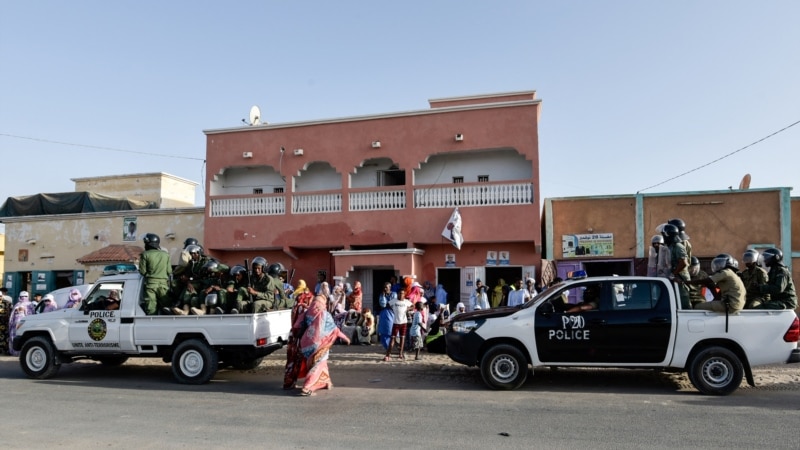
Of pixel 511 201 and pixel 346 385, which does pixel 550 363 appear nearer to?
pixel 346 385

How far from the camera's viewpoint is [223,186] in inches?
846

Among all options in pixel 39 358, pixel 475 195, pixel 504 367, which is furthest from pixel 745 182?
pixel 39 358

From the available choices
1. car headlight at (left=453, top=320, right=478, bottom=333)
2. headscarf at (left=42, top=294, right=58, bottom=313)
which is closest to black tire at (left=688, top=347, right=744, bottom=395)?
car headlight at (left=453, top=320, right=478, bottom=333)

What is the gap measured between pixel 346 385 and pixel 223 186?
14.0 metres

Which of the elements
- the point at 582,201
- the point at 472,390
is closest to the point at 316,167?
the point at 582,201

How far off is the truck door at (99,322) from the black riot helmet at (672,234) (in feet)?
30.5

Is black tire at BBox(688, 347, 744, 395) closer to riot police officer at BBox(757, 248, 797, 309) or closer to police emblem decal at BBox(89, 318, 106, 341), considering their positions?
riot police officer at BBox(757, 248, 797, 309)

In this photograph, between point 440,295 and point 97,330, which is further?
point 440,295

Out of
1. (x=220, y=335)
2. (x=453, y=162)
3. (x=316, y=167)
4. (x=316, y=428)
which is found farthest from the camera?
(x=316, y=167)

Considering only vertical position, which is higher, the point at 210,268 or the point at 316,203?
the point at 316,203

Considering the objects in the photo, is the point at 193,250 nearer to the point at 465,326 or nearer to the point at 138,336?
the point at 138,336

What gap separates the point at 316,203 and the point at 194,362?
1023cm

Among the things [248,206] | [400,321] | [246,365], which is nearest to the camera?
[246,365]

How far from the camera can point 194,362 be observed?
9.41 metres
